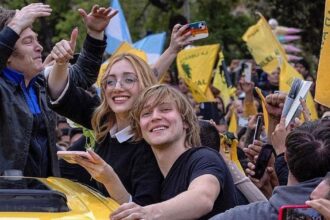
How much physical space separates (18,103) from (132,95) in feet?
1.88

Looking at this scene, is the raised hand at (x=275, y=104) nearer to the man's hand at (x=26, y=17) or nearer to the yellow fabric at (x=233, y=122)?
the man's hand at (x=26, y=17)

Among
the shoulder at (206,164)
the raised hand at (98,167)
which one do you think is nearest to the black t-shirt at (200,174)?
the shoulder at (206,164)

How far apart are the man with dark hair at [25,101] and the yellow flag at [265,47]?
7.49m

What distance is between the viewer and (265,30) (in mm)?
12852

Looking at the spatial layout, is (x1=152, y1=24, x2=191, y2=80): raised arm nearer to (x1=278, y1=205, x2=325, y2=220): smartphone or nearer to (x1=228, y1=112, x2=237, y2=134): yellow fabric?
(x1=278, y1=205, x2=325, y2=220): smartphone

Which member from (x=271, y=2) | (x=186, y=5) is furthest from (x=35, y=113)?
(x=271, y=2)

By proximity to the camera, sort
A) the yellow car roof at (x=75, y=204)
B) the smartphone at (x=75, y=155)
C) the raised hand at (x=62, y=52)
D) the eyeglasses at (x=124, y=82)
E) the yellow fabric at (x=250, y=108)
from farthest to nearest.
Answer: the yellow fabric at (x=250, y=108), the raised hand at (x=62, y=52), the eyeglasses at (x=124, y=82), the smartphone at (x=75, y=155), the yellow car roof at (x=75, y=204)

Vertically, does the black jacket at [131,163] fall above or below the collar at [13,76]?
below

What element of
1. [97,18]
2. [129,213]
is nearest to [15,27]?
[97,18]

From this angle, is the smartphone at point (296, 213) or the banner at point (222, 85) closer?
the smartphone at point (296, 213)

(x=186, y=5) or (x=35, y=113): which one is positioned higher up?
(x=35, y=113)

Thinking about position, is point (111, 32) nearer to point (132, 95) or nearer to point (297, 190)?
point (132, 95)

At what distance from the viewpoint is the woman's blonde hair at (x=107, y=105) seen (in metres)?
4.94

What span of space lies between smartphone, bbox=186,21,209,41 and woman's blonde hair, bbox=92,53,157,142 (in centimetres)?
98
